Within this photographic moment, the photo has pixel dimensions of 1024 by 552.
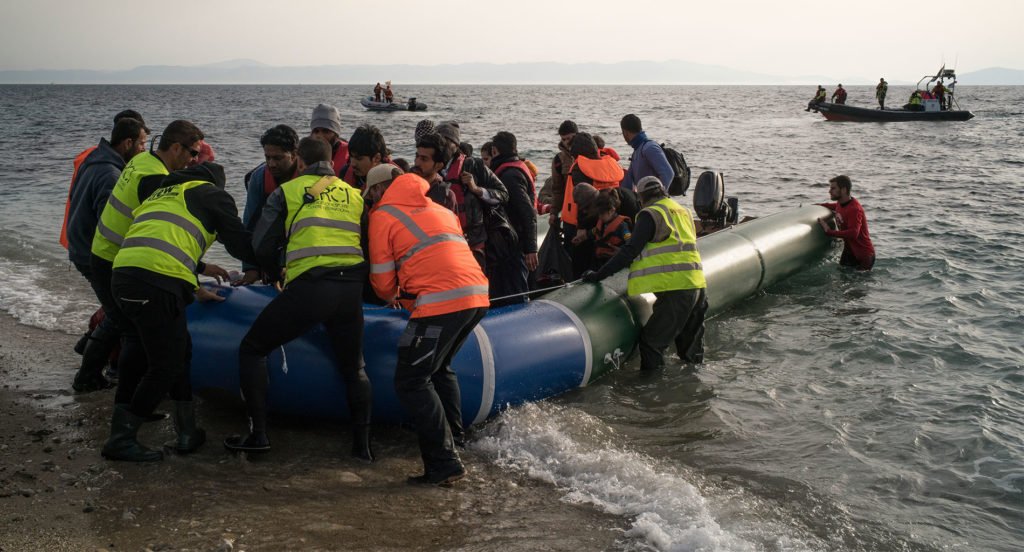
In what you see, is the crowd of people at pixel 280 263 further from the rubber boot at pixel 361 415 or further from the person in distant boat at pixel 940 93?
the person in distant boat at pixel 940 93

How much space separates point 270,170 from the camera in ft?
15.3

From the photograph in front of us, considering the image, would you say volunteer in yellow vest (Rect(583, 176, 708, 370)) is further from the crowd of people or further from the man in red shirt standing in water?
the man in red shirt standing in water

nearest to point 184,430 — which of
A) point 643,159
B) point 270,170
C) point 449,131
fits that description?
point 270,170

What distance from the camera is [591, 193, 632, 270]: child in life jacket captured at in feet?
20.0

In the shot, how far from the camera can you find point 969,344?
7.05 m

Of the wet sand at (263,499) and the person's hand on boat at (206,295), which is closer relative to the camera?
the wet sand at (263,499)

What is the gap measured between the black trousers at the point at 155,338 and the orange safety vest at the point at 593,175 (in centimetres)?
316

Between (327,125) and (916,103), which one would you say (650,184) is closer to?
(327,125)

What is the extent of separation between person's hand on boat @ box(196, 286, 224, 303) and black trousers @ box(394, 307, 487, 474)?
4.58 feet

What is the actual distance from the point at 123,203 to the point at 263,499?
69.5 inches

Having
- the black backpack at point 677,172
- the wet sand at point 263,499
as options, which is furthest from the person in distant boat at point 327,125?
the black backpack at point 677,172

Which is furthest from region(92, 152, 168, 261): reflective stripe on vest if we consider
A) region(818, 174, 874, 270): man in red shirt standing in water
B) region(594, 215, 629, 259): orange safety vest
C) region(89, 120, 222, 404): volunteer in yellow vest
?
region(818, 174, 874, 270): man in red shirt standing in water

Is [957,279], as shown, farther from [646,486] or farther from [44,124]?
[44,124]

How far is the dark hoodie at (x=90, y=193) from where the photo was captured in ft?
15.6
